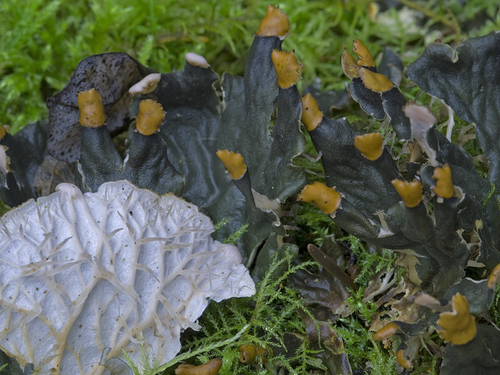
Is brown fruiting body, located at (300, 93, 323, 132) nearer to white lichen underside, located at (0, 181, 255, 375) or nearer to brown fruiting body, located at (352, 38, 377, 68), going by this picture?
brown fruiting body, located at (352, 38, 377, 68)

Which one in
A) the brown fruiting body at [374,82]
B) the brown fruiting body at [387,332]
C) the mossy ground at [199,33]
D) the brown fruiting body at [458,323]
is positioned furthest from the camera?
the mossy ground at [199,33]

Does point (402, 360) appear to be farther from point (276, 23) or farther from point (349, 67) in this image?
point (276, 23)

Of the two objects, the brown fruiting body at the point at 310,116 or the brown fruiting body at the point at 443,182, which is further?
the brown fruiting body at the point at 310,116

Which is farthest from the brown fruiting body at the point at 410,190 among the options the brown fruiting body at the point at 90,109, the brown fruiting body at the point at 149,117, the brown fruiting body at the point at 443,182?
the brown fruiting body at the point at 90,109

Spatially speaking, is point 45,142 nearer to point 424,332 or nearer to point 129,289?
point 129,289

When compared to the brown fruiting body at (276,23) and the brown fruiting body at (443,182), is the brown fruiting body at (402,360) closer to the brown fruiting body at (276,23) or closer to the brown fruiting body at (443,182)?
the brown fruiting body at (443,182)

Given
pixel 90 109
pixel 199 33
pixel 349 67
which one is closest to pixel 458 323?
pixel 349 67

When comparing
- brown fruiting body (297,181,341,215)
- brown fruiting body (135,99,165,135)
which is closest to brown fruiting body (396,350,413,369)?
brown fruiting body (297,181,341,215)
